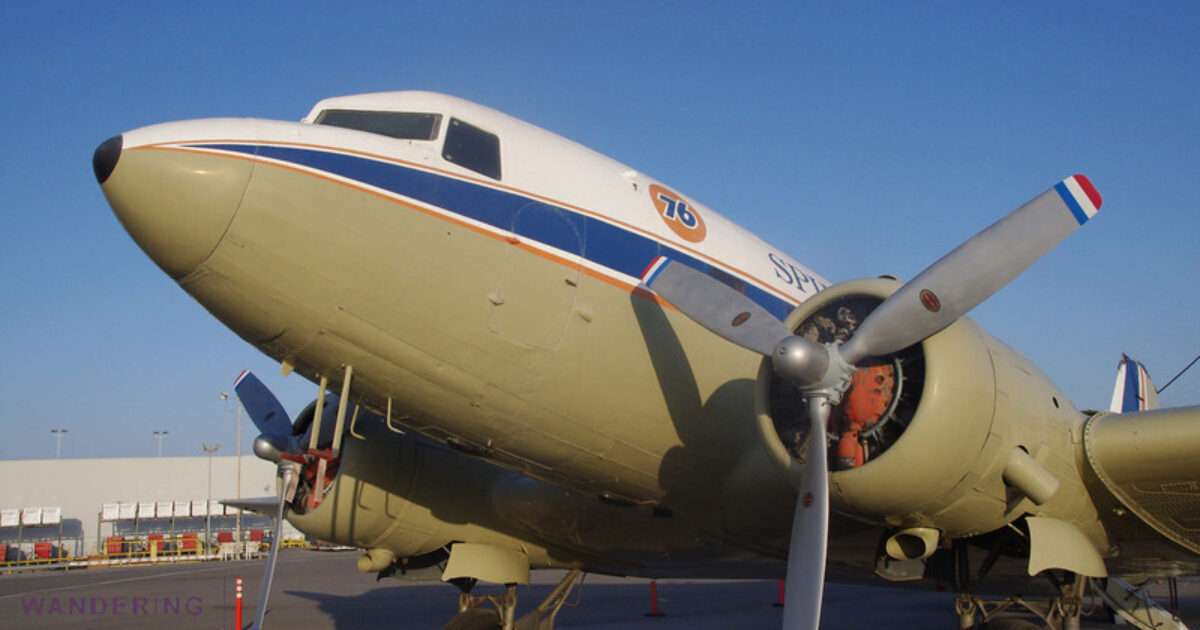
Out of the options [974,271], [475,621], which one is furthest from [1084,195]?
[475,621]

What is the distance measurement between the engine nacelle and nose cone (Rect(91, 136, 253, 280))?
3635mm

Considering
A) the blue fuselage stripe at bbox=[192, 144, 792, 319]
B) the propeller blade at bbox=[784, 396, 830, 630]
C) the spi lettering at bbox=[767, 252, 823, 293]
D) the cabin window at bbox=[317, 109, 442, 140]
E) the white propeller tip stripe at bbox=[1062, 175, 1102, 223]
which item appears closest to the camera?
the blue fuselage stripe at bbox=[192, 144, 792, 319]

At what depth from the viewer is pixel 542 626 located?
948cm

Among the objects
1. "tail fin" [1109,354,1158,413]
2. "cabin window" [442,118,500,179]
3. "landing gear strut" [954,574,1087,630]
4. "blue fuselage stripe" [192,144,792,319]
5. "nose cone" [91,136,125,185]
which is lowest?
"landing gear strut" [954,574,1087,630]

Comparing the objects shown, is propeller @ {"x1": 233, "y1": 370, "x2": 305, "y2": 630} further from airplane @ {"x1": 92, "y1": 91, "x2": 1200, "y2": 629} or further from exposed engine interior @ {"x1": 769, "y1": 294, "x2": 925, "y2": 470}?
exposed engine interior @ {"x1": 769, "y1": 294, "x2": 925, "y2": 470}

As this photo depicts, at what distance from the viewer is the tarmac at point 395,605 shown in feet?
53.1

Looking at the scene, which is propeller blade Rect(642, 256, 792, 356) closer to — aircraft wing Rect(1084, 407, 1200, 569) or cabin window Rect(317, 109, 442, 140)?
cabin window Rect(317, 109, 442, 140)

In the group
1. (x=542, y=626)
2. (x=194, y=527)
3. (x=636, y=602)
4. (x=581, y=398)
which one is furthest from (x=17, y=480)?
(x=581, y=398)

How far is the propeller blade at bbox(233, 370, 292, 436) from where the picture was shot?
9273mm

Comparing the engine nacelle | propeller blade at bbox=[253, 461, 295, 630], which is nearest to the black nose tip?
propeller blade at bbox=[253, 461, 295, 630]

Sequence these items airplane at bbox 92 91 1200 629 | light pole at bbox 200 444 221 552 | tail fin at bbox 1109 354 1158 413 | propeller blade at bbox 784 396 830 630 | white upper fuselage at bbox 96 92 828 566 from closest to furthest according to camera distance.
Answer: white upper fuselage at bbox 96 92 828 566
airplane at bbox 92 91 1200 629
propeller blade at bbox 784 396 830 630
tail fin at bbox 1109 354 1158 413
light pole at bbox 200 444 221 552

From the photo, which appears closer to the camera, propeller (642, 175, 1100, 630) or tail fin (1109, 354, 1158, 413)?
propeller (642, 175, 1100, 630)

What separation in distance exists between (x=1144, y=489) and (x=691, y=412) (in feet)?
11.8

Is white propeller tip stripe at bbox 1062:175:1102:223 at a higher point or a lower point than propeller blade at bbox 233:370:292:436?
higher
